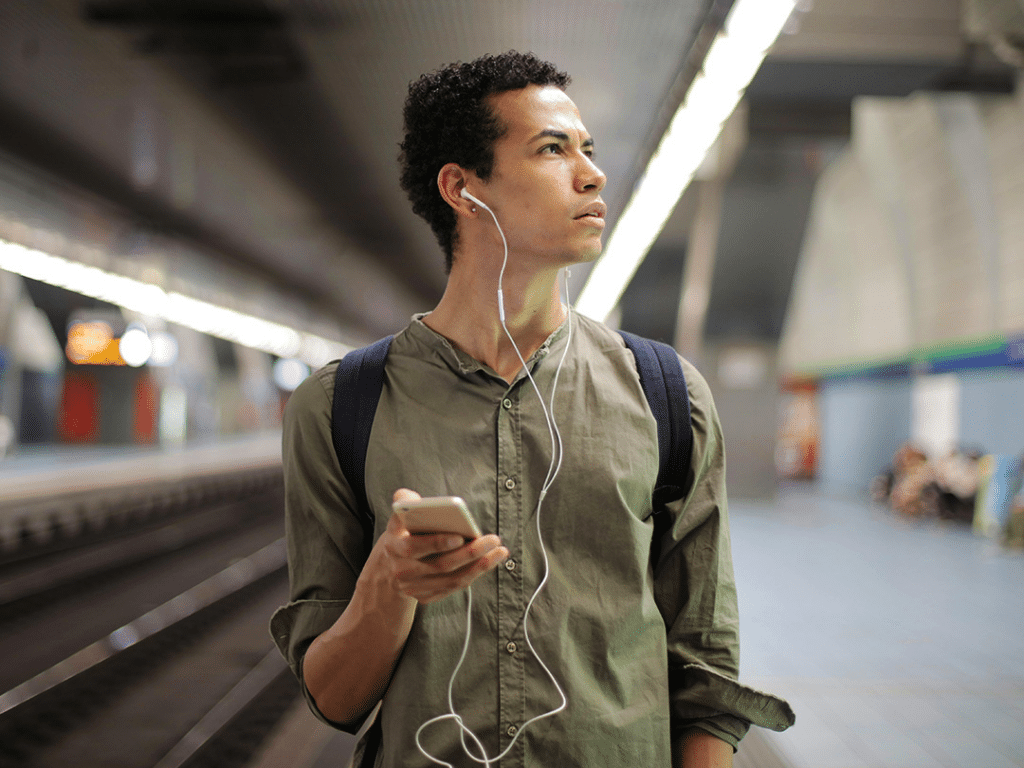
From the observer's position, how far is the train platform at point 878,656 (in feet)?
13.5

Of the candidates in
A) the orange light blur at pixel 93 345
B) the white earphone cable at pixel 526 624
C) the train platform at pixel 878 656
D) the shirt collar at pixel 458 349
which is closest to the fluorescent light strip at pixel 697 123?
the shirt collar at pixel 458 349

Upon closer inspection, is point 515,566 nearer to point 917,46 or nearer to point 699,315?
point 917,46

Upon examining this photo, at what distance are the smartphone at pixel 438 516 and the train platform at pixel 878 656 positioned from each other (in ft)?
9.78

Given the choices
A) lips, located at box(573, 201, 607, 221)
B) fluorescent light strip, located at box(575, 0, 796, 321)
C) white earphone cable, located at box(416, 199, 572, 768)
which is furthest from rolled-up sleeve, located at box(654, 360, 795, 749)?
fluorescent light strip, located at box(575, 0, 796, 321)

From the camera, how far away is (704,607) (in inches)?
51.3

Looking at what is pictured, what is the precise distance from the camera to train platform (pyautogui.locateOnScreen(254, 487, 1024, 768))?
162 inches

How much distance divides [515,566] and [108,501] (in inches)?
460

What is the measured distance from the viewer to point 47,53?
6332mm

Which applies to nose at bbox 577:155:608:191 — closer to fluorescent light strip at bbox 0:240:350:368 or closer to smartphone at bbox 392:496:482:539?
smartphone at bbox 392:496:482:539

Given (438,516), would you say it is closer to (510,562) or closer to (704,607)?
(510,562)

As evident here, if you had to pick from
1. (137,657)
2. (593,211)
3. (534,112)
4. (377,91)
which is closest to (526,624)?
(593,211)

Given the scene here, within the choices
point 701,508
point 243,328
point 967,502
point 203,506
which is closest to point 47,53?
point 701,508

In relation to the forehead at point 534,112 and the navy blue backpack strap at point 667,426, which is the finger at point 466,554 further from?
the forehead at point 534,112

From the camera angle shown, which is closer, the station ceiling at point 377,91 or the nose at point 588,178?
the nose at point 588,178
